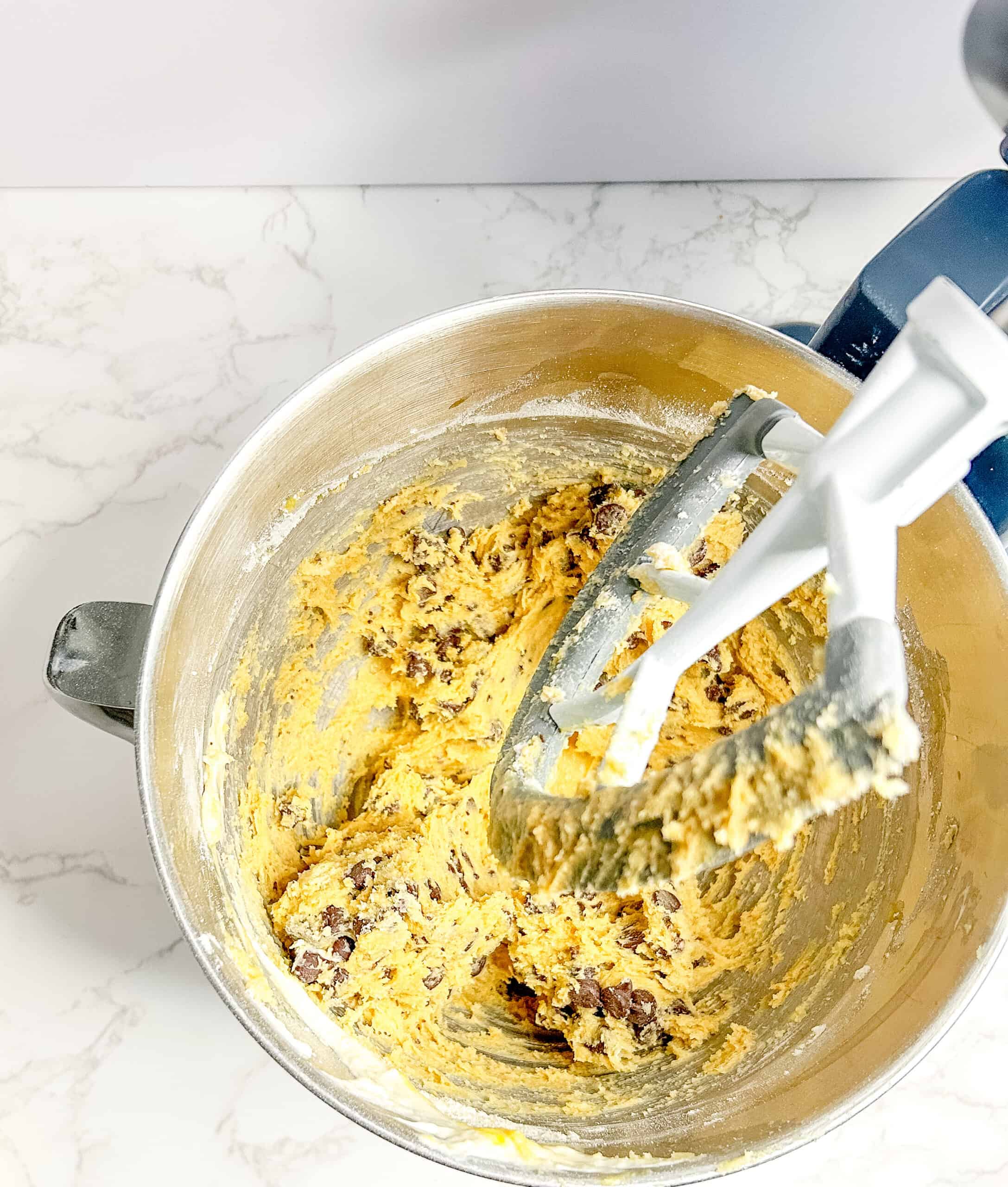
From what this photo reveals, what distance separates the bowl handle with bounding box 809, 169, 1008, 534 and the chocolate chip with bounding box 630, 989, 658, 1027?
2.71 feet

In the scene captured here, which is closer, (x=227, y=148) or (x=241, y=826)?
(x=241, y=826)

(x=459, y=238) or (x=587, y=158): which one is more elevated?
(x=587, y=158)

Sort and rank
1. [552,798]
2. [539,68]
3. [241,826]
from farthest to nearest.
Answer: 1. [539,68]
2. [241,826]
3. [552,798]

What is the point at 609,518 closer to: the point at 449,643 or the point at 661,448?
the point at 661,448

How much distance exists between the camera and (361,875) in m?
1.19

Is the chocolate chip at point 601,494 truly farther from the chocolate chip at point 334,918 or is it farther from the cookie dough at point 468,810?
the chocolate chip at point 334,918

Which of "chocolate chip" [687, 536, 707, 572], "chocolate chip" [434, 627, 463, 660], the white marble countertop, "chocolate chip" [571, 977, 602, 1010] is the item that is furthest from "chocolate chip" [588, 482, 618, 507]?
"chocolate chip" [571, 977, 602, 1010]

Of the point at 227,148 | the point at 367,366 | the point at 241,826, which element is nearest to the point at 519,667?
the point at 241,826

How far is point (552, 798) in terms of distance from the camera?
835 millimetres

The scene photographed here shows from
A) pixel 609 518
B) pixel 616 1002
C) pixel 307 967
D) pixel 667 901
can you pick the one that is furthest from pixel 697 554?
pixel 307 967

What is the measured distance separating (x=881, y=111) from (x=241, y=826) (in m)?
1.32

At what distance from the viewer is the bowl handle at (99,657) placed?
94 cm

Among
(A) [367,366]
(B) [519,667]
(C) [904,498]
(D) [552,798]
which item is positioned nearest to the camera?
(C) [904,498]

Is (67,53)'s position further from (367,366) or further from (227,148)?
(367,366)
